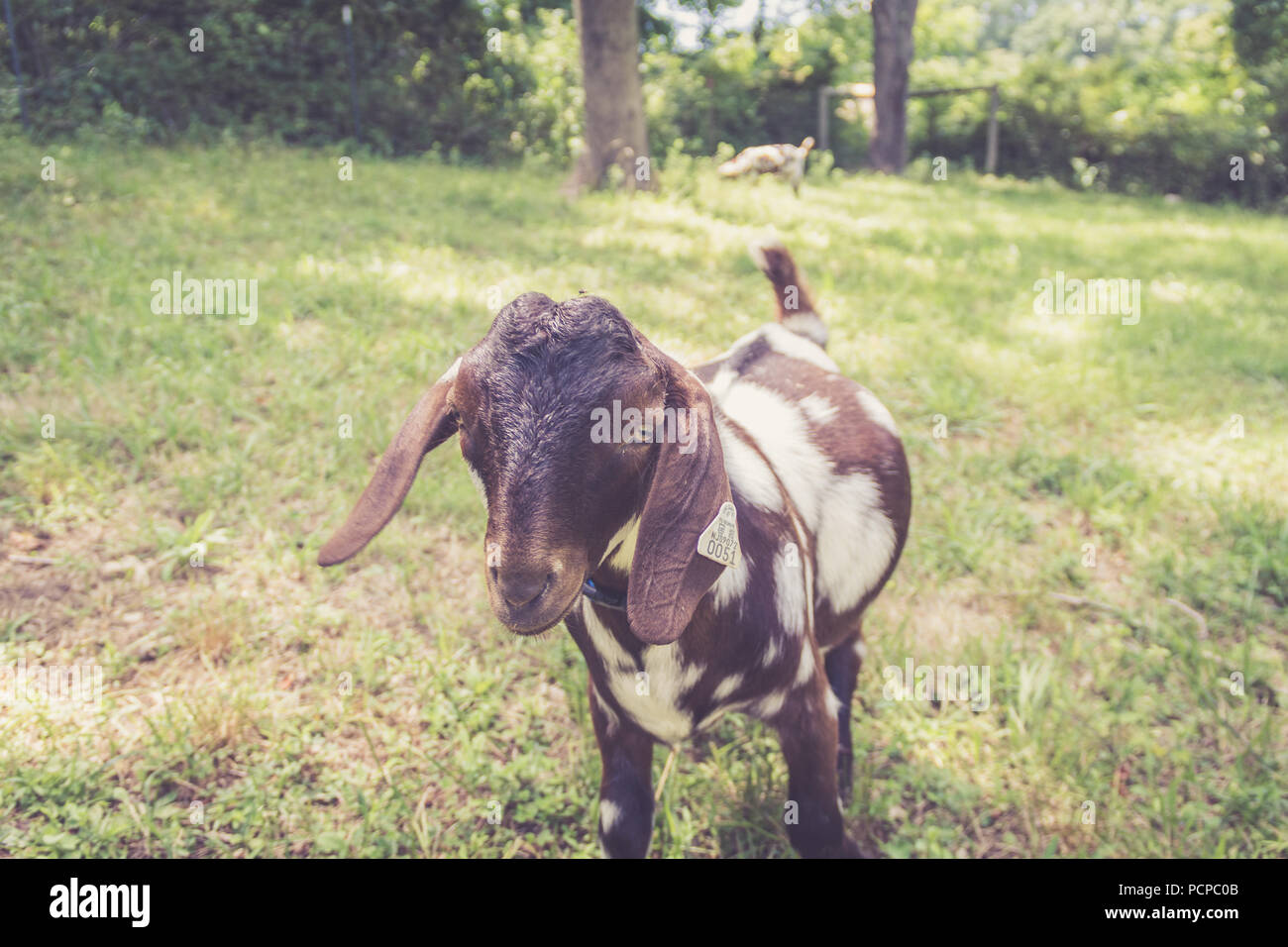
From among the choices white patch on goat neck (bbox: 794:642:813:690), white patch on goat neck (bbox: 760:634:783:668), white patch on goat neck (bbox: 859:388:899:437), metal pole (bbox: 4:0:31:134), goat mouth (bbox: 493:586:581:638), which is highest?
metal pole (bbox: 4:0:31:134)

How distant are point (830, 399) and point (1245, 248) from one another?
9.79m

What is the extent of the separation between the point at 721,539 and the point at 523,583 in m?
0.36

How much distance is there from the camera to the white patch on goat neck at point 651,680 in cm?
183

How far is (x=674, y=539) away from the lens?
4.97 feet

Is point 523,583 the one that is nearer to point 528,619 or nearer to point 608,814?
point 528,619

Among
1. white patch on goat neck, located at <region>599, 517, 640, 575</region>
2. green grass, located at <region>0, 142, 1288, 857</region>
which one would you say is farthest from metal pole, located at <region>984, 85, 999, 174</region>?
white patch on goat neck, located at <region>599, 517, 640, 575</region>

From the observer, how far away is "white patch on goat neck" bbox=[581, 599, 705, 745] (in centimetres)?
183

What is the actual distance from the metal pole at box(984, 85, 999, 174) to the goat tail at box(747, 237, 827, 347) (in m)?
17.2

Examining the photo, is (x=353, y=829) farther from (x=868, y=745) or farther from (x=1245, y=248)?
(x=1245, y=248)

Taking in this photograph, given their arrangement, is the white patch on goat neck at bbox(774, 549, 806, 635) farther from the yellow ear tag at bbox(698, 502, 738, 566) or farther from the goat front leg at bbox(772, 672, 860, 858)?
the yellow ear tag at bbox(698, 502, 738, 566)

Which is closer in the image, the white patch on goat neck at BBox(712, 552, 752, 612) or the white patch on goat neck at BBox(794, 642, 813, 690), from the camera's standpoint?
the white patch on goat neck at BBox(712, 552, 752, 612)

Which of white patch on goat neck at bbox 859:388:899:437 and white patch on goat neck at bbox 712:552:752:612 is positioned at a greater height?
white patch on goat neck at bbox 859:388:899:437

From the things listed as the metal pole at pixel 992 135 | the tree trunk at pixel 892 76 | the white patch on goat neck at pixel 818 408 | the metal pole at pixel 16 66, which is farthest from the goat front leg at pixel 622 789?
the metal pole at pixel 992 135

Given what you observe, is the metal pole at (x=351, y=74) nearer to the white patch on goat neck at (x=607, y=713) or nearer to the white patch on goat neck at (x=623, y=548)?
the white patch on goat neck at (x=607, y=713)
